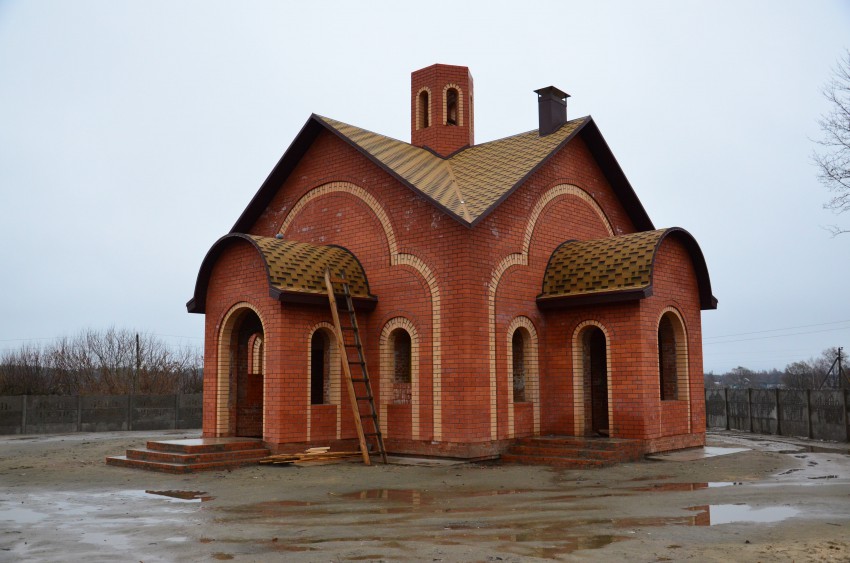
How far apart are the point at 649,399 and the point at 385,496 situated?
6025 millimetres

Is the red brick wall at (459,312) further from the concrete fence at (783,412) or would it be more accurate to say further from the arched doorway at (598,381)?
the concrete fence at (783,412)

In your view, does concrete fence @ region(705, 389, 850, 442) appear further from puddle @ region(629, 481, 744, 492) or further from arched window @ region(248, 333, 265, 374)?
arched window @ region(248, 333, 265, 374)

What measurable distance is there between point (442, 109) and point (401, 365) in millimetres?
7083

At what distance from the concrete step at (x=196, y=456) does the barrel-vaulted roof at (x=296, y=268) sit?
2.67 meters

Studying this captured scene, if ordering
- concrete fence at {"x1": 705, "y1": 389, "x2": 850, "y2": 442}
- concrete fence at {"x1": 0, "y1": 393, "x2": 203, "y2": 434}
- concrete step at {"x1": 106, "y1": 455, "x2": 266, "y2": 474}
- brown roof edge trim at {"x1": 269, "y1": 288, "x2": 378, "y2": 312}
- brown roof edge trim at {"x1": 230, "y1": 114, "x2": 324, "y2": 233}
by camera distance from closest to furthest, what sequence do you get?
concrete step at {"x1": 106, "y1": 455, "x2": 266, "y2": 474} < brown roof edge trim at {"x1": 269, "y1": 288, "x2": 378, "y2": 312} < brown roof edge trim at {"x1": 230, "y1": 114, "x2": 324, "y2": 233} < concrete fence at {"x1": 705, "y1": 389, "x2": 850, "y2": 442} < concrete fence at {"x1": 0, "y1": 393, "x2": 203, "y2": 434}

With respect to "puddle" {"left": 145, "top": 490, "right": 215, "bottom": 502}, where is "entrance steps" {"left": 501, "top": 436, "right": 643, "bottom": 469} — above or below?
above

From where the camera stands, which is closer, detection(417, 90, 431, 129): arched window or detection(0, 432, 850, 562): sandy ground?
detection(0, 432, 850, 562): sandy ground

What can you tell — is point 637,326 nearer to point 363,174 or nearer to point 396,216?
point 396,216

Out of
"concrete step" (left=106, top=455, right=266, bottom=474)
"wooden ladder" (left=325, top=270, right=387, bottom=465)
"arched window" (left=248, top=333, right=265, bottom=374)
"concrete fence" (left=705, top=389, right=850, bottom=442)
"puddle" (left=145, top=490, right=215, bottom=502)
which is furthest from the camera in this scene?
"arched window" (left=248, top=333, right=265, bottom=374)

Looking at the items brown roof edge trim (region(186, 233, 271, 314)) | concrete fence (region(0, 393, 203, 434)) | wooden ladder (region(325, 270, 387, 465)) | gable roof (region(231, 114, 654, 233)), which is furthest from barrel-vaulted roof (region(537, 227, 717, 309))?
concrete fence (region(0, 393, 203, 434))

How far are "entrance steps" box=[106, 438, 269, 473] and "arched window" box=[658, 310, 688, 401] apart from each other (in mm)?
8027

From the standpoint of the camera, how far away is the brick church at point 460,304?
13281 millimetres

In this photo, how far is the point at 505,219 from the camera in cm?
1417

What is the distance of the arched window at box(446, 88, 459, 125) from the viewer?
18766 millimetres
